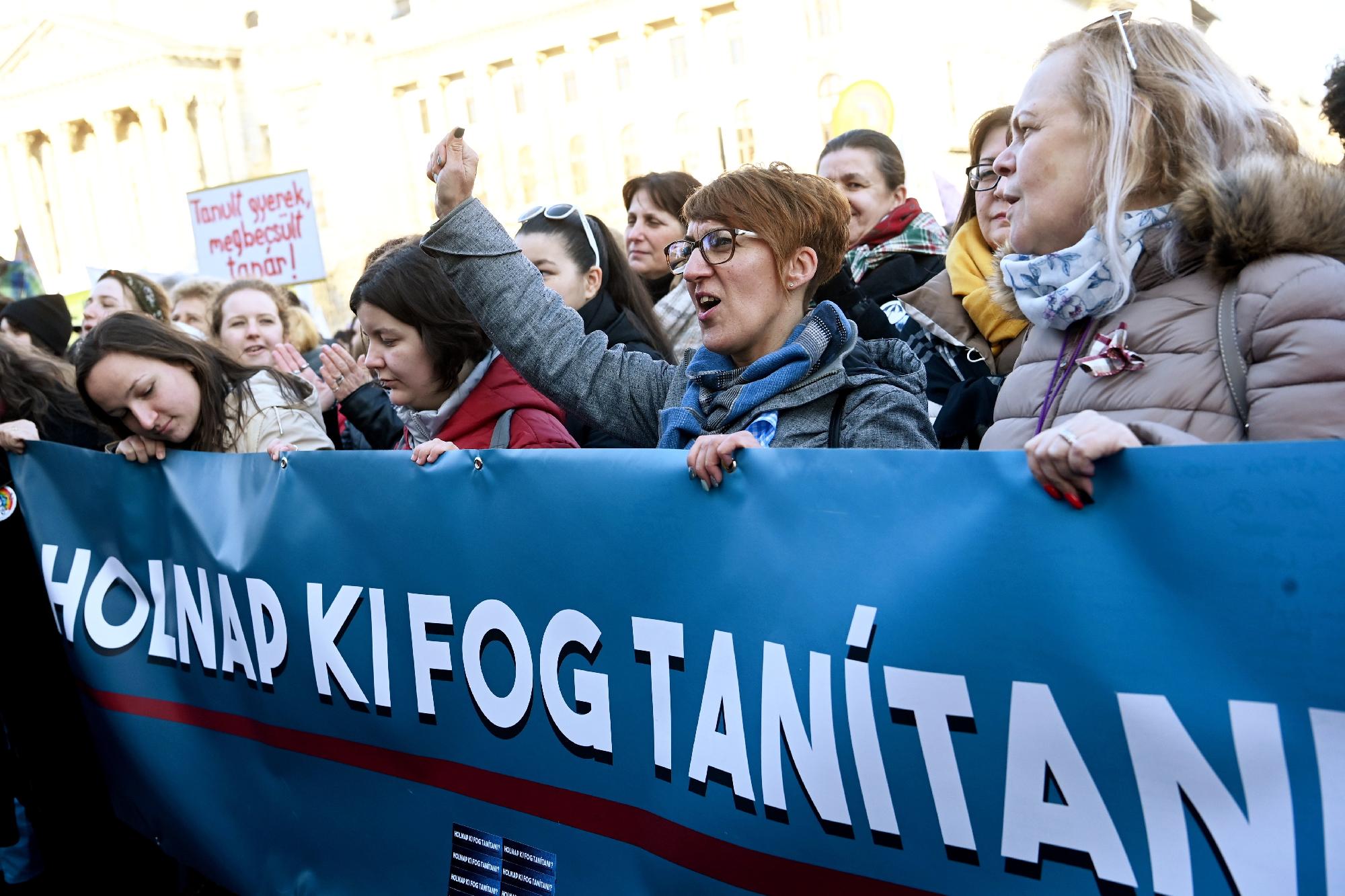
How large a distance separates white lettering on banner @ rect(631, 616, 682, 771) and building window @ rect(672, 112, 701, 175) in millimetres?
39539

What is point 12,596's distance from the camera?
3.47m

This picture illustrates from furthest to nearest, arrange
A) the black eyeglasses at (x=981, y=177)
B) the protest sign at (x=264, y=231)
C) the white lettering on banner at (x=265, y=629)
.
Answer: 1. the protest sign at (x=264, y=231)
2. the black eyeglasses at (x=981, y=177)
3. the white lettering on banner at (x=265, y=629)

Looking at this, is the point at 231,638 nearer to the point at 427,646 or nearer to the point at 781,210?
the point at 427,646

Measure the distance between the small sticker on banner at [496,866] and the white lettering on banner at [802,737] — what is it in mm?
556

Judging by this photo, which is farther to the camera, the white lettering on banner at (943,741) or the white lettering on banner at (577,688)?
the white lettering on banner at (577,688)

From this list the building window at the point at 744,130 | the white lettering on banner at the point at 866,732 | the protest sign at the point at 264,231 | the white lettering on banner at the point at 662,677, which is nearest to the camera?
the white lettering on banner at the point at 866,732

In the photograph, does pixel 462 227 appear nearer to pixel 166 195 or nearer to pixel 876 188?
pixel 876 188

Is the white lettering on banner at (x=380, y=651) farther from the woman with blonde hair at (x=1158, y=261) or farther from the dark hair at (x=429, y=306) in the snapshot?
the woman with blonde hair at (x=1158, y=261)

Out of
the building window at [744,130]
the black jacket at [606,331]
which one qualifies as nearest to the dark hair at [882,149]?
the black jacket at [606,331]

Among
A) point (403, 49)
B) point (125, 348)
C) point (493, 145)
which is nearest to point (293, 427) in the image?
point (125, 348)

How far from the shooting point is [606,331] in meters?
3.42

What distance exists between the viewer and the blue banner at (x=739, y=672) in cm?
147

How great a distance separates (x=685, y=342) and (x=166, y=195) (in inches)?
2154

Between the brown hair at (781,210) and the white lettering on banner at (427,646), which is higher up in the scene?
the brown hair at (781,210)
